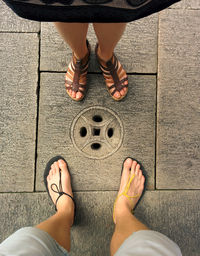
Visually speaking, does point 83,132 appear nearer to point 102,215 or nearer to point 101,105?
point 101,105

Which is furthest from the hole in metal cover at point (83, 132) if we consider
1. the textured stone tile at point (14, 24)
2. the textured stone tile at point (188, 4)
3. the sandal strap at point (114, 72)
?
the textured stone tile at point (188, 4)

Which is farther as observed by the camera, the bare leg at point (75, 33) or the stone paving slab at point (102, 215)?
the stone paving slab at point (102, 215)

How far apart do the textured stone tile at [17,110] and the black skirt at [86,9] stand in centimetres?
88

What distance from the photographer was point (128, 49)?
1598 millimetres

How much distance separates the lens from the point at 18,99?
154 cm

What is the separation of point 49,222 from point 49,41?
4.15 feet

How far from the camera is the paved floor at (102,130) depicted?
4.96 ft

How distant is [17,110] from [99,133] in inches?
24.7

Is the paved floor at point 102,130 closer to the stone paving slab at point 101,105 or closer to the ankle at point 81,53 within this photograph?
the stone paving slab at point 101,105

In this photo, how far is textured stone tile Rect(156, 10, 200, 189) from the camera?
5.11ft

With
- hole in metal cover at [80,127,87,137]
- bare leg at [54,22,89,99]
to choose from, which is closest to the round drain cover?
hole in metal cover at [80,127,87,137]

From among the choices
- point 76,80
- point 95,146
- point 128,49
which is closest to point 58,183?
point 95,146

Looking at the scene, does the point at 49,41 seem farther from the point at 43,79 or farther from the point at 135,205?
the point at 135,205

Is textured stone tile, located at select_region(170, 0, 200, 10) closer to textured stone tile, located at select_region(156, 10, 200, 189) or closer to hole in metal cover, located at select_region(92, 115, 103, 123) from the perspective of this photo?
textured stone tile, located at select_region(156, 10, 200, 189)
